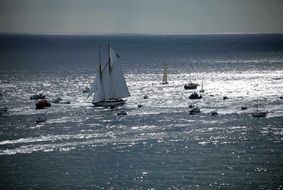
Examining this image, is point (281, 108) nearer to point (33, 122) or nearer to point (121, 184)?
point (33, 122)

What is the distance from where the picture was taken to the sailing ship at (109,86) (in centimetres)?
15238

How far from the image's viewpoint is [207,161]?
96.1 metres

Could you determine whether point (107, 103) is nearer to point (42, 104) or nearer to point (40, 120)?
point (42, 104)

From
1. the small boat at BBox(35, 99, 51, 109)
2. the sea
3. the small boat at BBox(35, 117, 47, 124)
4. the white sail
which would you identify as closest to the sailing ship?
the white sail

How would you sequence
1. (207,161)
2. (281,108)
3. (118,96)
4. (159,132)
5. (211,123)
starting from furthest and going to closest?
1. (118,96)
2. (281,108)
3. (211,123)
4. (159,132)
5. (207,161)

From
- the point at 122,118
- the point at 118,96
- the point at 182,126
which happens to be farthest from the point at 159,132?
the point at 118,96

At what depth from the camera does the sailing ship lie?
15238 centimetres

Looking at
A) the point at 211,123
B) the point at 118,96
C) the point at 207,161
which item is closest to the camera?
the point at 207,161

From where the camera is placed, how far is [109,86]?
→ 155000 mm

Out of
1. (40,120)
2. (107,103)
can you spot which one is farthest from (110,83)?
(40,120)

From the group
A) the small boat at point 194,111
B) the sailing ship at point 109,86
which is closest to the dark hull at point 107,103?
the sailing ship at point 109,86

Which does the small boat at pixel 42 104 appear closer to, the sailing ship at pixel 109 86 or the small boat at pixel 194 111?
the sailing ship at pixel 109 86

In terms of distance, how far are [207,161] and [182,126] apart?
1149 inches

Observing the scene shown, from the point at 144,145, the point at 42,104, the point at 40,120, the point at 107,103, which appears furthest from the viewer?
the point at 107,103
